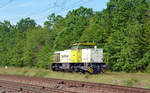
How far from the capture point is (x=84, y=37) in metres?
33.7

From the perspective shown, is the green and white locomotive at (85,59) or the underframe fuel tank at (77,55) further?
the underframe fuel tank at (77,55)

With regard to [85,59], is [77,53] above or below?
above

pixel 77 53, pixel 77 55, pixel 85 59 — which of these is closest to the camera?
pixel 85 59

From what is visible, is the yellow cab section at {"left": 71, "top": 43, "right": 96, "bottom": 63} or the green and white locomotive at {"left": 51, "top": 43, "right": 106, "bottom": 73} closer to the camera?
the green and white locomotive at {"left": 51, "top": 43, "right": 106, "bottom": 73}

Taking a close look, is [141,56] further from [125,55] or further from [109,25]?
[109,25]

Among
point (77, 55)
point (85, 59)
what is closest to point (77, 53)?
point (77, 55)

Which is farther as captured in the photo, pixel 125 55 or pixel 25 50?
pixel 25 50

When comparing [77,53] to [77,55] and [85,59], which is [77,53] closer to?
[77,55]

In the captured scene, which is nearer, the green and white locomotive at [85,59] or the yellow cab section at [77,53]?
the green and white locomotive at [85,59]

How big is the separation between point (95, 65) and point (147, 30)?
8108 millimetres

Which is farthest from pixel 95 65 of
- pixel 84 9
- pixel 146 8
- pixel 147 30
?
pixel 84 9

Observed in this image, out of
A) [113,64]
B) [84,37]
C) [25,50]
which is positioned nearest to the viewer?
[113,64]

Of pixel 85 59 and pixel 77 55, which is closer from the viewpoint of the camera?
pixel 85 59

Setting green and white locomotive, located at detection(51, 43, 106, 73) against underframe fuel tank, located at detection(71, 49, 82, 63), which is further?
underframe fuel tank, located at detection(71, 49, 82, 63)
